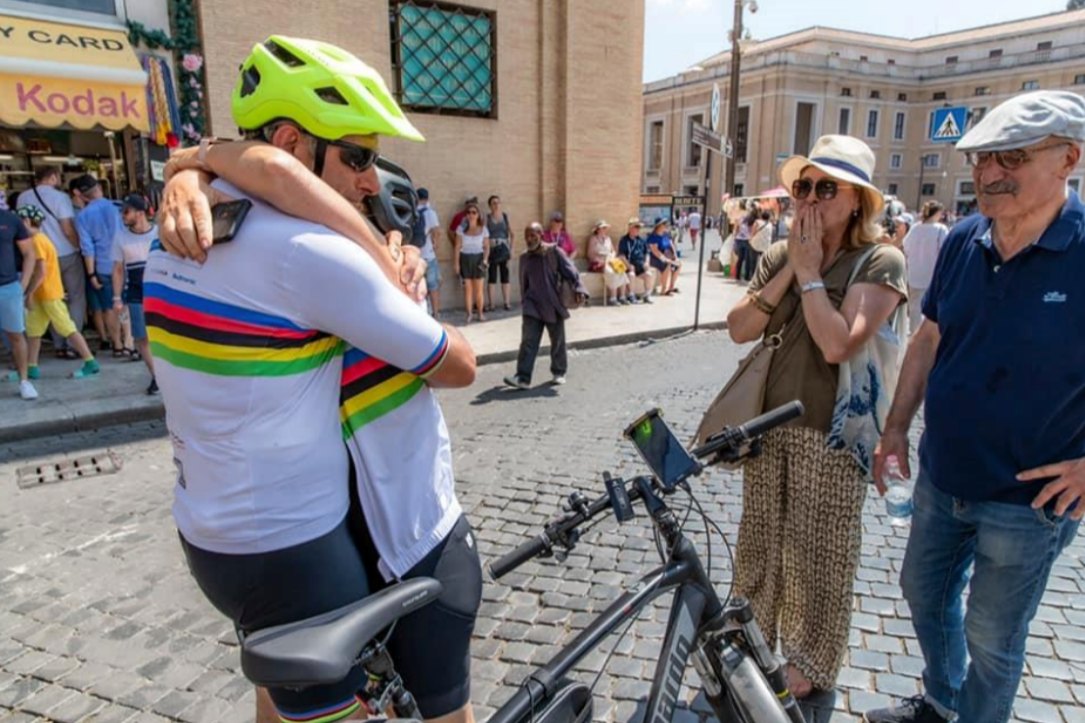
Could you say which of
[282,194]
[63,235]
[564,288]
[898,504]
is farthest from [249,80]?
[63,235]

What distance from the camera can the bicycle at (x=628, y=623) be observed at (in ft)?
4.16

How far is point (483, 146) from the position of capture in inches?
487

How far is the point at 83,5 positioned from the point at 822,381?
10.3 m

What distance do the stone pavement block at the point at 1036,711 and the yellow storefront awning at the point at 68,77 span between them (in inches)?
402

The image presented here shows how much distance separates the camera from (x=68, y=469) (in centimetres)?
546

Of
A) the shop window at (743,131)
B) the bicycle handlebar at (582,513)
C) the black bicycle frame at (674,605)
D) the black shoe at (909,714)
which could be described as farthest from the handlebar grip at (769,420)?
the shop window at (743,131)

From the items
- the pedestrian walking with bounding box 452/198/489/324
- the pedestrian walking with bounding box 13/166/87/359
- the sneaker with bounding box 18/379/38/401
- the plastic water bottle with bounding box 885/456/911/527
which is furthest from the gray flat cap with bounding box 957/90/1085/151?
the pedestrian walking with bounding box 452/198/489/324

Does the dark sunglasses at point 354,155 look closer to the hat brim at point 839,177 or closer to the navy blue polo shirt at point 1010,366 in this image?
the hat brim at point 839,177

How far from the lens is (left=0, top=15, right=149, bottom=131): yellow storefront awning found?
7.92m

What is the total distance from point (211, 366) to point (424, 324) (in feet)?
1.37

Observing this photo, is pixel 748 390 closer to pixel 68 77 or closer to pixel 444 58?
pixel 68 77

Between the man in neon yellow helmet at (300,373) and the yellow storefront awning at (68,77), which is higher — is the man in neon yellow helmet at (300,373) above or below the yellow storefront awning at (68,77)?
below

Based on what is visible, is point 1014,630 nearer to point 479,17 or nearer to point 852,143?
point 852,143

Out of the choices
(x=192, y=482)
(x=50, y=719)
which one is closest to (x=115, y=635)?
(x=50, y=719)
